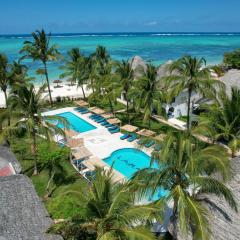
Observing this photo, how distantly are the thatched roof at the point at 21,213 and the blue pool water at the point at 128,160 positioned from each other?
751 cm

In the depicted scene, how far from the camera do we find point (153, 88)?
2273 centimetres

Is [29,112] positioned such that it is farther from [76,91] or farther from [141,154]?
[76,91]

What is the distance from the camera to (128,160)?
20500 mm

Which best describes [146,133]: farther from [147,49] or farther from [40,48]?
[147,49]

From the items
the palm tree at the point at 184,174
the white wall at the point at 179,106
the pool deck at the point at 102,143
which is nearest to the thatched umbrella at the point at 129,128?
the pool deck at the point at 102,143

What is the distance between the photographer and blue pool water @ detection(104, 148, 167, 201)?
19.4 m

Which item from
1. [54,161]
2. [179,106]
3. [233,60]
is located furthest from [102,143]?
[233,60]

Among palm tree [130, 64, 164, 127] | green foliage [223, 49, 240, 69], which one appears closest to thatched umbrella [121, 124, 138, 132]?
palm tree [130, 64, 164, 127]

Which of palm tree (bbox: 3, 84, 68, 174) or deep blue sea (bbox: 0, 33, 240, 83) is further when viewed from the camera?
deep blue sea (bbox: 0, 33, 240, 83)

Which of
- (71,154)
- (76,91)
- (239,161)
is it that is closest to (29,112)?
(71,154)

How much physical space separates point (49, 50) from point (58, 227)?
23.4 m

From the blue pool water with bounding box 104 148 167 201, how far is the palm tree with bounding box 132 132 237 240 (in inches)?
335

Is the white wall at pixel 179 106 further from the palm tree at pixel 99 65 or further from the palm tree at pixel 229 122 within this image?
the palm tree at pixel 229 122

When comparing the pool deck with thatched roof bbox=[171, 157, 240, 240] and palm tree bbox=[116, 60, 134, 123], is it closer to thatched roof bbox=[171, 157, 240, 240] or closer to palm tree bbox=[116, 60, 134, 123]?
palm tree bbox=[116, 60, 134, 123]
